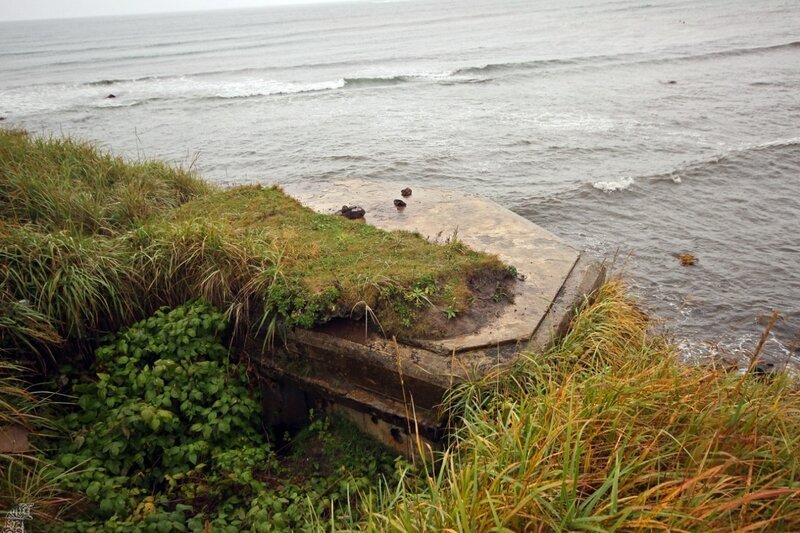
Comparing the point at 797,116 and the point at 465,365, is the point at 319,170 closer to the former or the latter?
the point at 465,365

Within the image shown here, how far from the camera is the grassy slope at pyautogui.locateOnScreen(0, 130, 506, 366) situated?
12.9ft

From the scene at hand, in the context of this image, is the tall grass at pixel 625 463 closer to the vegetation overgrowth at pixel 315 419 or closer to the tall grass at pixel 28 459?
the vegetation overgrowth at pixel 315 419

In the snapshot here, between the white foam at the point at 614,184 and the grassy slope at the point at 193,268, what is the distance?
6.27 metres

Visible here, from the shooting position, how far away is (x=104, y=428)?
11.2ft

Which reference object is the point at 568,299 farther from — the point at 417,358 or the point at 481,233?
the point at 417,358

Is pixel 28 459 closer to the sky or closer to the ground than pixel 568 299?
closer to the ground

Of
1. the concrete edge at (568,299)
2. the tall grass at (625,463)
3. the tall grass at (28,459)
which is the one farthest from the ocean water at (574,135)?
the tall grass at (28,459)

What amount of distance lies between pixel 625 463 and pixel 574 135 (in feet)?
40.2

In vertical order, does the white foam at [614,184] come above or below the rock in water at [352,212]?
below

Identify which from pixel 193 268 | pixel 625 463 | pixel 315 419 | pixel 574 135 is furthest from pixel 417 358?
pixel 574 135

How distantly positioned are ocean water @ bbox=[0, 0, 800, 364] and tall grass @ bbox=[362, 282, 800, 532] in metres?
1.99

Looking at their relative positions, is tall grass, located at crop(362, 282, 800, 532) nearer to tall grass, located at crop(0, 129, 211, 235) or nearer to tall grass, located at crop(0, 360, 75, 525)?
tall grass, located at crop(0, 360, 75, 525)

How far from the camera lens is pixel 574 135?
1337cm

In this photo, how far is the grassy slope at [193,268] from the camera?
12.9 feet
